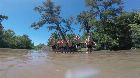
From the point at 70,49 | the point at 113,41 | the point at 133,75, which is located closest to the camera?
the point at 133,75

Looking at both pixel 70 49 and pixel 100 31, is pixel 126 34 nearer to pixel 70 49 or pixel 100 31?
pixel 100 31

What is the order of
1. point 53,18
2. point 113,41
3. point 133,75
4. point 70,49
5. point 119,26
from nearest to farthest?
point 133,75 < point 70,49 < point 113,41 < point 119,26 < point 53,18

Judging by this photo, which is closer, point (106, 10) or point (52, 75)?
point (52, 75)

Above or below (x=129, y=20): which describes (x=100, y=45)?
below

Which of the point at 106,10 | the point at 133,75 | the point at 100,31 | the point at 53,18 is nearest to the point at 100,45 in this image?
the point at 100,31

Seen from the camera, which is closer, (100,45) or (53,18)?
(100,45)

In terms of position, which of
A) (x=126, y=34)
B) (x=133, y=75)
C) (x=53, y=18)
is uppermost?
(x=53, y=18)

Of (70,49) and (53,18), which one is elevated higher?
(53,18)

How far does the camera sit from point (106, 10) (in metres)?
41.8

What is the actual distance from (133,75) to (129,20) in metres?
33.5

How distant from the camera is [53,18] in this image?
48.6 metres

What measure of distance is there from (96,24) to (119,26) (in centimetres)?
316

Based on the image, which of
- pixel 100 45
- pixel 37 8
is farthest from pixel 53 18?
pixel 100 45

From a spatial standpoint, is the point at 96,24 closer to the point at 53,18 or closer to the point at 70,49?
the point at 53,18
